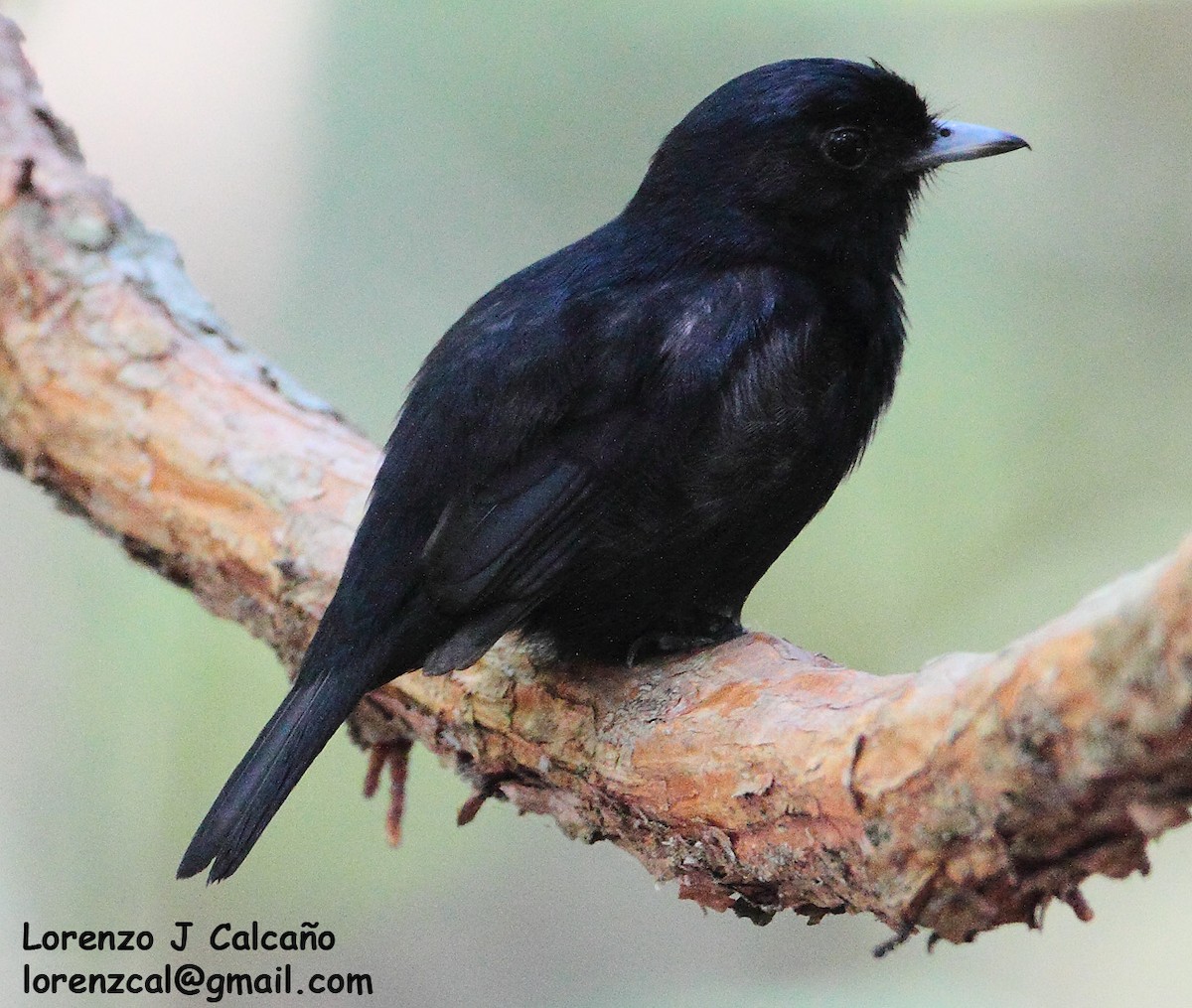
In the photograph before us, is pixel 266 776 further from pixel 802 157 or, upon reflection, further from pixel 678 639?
pixel 802 157

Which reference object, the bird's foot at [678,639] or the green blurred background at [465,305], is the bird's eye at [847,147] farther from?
the green blurred background at [465,305]

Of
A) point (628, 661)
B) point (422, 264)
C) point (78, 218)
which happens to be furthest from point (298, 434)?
point (422, 264)

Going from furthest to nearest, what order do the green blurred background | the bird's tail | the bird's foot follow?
the green blurred background → the bird's foot → the bird's tail

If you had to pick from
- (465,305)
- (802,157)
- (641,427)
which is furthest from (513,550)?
(465,305)

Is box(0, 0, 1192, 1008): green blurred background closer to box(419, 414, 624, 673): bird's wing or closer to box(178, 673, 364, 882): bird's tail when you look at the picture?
box(178, 673, 364, 882): bird's tail

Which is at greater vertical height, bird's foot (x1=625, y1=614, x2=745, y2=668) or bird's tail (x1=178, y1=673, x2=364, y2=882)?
bird's foot (x1=625, y1=614, x2=745, y2=668)

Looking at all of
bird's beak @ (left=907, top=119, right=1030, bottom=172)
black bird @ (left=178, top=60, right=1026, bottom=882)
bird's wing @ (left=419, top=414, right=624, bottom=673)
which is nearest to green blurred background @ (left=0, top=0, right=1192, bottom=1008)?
bird's beak @ (left=907, top=119, right=1030, bottom=172)

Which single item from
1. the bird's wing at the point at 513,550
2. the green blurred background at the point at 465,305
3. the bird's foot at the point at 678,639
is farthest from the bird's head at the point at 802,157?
the green blurred background at the point at 465,305
